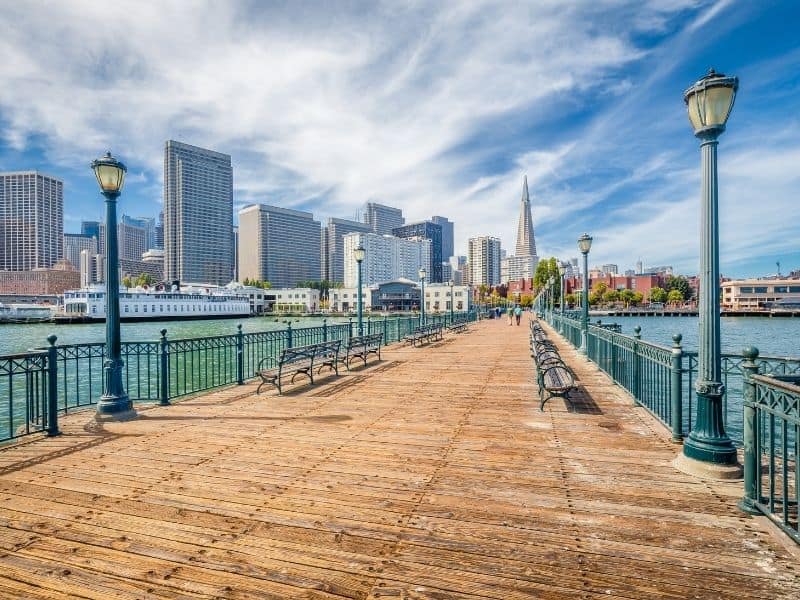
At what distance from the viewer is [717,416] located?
4652mm

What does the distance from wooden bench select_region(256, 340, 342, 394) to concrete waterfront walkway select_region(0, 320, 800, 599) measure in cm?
228

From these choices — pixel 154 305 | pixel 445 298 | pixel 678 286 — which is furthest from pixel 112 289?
pixel 678 286

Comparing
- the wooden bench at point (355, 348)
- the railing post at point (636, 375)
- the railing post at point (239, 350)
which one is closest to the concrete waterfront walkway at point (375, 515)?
the railing post at point (636, 375)

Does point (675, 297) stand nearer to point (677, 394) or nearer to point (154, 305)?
point (154, 305)

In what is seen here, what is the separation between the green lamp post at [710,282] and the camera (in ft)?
15.1

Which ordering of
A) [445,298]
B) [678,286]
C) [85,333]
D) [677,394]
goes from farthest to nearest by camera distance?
[678,286] → [445,298] → [85,333] → [677,394]

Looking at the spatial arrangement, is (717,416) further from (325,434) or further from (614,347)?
(614,347)

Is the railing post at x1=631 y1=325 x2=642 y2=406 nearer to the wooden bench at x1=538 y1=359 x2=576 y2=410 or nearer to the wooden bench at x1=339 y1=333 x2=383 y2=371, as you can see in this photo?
the wooden bench at x1=538 y1=359 x2=576 y2=410

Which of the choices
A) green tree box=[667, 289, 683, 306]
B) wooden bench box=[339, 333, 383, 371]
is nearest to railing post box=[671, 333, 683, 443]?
wooden bench box=[339, 333, 383, 371]

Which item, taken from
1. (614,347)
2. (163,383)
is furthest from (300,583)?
(614,347)

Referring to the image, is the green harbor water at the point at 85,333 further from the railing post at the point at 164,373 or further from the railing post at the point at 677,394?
the railing post at the point at 677,394

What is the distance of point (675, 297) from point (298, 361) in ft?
519

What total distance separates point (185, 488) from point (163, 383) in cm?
443

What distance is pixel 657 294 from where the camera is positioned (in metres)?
139
